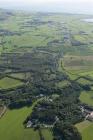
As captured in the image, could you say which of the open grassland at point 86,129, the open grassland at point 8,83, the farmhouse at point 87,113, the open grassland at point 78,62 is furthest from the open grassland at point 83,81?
the open grassland at point 86,129

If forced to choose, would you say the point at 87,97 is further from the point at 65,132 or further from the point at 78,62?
the point at 78,62

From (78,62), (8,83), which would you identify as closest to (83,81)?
(8,83)

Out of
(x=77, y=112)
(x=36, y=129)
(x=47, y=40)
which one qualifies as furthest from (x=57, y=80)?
(x=47, y=40)

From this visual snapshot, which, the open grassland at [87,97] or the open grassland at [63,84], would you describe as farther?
the open grassland at [63,84]

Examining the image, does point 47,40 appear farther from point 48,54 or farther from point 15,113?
point 15,113

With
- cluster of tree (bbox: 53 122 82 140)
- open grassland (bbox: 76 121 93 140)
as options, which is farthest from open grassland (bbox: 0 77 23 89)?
open grassland (bbox: 76 121 93 140)

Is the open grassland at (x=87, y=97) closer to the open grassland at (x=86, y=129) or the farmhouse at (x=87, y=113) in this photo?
the farmhouse at (x=87, y=113)

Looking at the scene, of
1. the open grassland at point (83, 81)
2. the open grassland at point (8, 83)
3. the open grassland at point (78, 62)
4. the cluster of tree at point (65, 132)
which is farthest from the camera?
the open grassland at point (78, 62)
